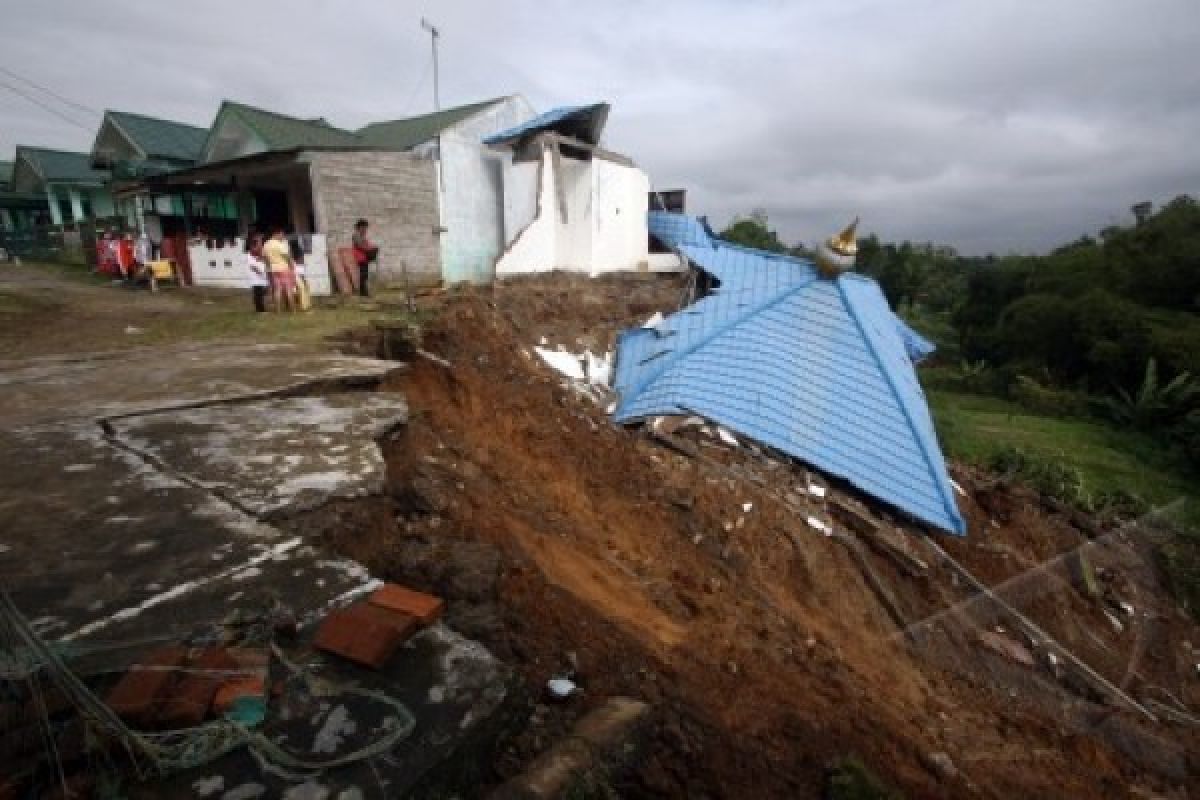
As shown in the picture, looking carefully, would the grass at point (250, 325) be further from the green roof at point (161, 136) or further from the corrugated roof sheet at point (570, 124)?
the green roof at point (161, 136)

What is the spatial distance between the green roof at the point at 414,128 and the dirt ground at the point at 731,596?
951 centimetres

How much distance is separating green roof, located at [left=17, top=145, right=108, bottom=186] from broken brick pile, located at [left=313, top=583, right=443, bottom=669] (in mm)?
30023

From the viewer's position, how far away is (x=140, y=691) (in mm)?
1354

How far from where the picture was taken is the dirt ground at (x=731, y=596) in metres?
2.02

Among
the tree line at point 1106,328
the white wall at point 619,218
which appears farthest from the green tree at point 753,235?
the white wall at point 619,218

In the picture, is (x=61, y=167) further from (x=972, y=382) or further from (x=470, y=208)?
(x=972, y=382)

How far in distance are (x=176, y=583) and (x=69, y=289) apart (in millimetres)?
14073

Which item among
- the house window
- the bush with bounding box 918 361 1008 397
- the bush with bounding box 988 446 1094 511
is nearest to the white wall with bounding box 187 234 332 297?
the bush with bounding box 988 446 1094 511

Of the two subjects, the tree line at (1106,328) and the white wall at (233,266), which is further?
the tree line at (1106,328)

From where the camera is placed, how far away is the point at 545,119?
11438 mm

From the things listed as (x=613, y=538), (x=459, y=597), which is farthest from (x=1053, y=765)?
(x=459, y=597)

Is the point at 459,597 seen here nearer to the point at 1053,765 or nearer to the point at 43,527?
the point at 43,527

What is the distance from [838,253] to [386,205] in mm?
8295

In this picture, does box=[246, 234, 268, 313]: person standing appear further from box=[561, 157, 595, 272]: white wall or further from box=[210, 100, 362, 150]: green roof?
box=[210, 100, 362, 150]: green roof
